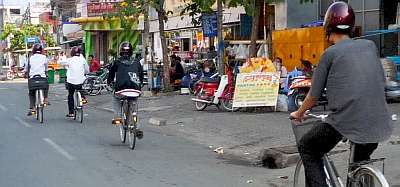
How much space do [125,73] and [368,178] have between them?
24.3 feet

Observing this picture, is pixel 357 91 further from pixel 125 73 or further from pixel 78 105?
pixel 78 105

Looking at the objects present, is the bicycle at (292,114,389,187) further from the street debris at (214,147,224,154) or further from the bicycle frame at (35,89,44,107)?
the bicycle frame at (35,89,44,107)

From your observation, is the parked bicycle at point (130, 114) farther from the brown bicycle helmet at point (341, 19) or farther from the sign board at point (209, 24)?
the sign board at point (209, 24)

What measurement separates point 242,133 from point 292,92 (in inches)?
142

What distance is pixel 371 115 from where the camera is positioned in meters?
4.96

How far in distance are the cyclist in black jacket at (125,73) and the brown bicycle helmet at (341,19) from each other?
700cm

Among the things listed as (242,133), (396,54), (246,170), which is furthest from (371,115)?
(396,54)

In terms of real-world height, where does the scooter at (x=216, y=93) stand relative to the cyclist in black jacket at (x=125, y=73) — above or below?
below

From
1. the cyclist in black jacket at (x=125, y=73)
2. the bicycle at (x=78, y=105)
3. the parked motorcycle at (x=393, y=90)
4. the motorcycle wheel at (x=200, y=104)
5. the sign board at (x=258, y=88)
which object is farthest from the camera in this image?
the motorcycle wheel at (x=200, y=104)

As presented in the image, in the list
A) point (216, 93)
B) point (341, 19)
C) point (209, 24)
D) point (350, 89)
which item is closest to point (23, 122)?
point (216, 93)

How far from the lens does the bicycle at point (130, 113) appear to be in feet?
37.4

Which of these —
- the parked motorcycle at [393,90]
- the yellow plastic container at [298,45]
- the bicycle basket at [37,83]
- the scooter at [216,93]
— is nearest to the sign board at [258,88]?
the scooter at [216,93]

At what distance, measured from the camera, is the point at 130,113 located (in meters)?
11.6

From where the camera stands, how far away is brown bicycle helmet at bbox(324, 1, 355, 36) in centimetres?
512
